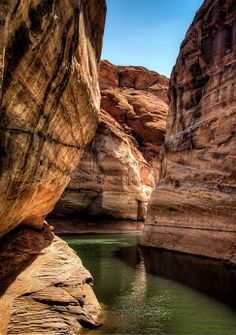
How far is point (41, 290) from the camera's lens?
8.80 m

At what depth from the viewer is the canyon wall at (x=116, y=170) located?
40469 mm

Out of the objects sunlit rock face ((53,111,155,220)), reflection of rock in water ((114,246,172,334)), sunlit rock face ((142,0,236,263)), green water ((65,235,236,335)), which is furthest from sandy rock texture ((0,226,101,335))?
sunlit rock face ((53,111,155,220))

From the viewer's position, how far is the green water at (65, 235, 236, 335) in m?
9.04

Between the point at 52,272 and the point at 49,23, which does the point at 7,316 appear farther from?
the point at 49,23

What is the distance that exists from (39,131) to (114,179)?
3354cm

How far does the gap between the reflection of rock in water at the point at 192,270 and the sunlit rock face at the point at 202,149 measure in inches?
46.1

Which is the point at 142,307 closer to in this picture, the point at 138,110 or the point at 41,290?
the point at 41,290

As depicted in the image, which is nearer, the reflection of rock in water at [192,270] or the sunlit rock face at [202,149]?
the reflection of rock in water at [192,270]

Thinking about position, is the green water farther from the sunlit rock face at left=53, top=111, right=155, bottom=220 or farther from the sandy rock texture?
the sunlit rock face at left=53, top=111, right=155, bottom=220

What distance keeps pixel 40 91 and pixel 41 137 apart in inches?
47.5

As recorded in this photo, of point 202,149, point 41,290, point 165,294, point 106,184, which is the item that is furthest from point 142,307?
point 106,184

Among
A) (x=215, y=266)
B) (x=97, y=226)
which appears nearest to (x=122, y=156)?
(x=97, y=226)

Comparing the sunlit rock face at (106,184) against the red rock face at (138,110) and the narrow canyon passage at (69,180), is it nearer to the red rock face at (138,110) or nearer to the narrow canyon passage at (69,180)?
the red rock face at (138,110)

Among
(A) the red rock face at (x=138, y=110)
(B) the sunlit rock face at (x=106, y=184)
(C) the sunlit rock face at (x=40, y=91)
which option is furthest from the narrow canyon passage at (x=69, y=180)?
(A) the red rock face at (x=138, y=110)
